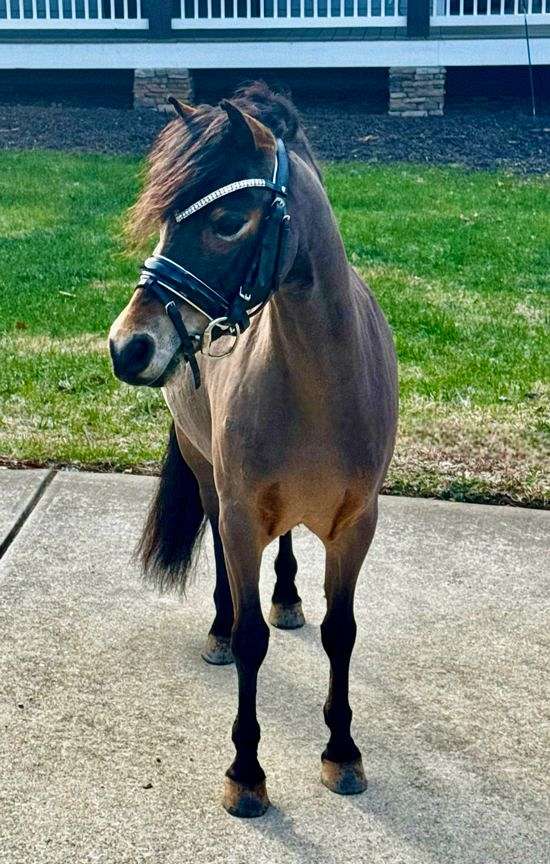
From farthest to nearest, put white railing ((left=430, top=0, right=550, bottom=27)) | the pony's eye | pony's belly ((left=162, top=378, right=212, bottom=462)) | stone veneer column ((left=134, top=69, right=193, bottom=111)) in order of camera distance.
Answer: white railing ((left=430, top=0, right=550, bottom=27)) → stone veneer column ((left=134, top=69, right=193, bottom=111)) → pony's belly ((left=162, top=378, right=212, bottom=462)) → the pony's eye

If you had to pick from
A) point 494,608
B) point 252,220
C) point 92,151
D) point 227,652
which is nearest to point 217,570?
point 227,652

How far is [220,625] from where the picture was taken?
161 inches

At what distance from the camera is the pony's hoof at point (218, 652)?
13.3 ft

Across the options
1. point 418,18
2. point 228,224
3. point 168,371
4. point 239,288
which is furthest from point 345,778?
point 418,18

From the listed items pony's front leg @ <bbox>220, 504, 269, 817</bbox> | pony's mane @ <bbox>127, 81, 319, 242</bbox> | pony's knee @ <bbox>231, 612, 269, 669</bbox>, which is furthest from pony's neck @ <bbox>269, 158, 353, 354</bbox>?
pony's knee @ <bbox>231, 612, 269, 669</bbox>

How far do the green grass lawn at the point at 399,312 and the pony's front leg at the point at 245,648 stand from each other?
211cm

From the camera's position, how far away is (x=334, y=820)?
3240 mm

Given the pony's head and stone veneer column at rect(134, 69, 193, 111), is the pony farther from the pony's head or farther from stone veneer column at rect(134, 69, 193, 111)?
stone veneer column at rect(134, 69, 193, 111)

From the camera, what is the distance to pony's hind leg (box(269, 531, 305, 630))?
4.26m

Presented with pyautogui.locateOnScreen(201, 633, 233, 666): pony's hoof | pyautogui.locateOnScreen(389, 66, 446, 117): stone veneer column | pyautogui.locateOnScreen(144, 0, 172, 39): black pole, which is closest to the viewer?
pyautogui.locateOnScreen(201, 633, 233, 666): pony's hoof

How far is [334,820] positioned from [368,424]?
3.52ft

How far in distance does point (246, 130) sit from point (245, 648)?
4.76 feet

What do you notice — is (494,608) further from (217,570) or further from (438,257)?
(438,257)

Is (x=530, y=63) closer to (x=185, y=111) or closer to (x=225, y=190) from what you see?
(x=185, y=111)
